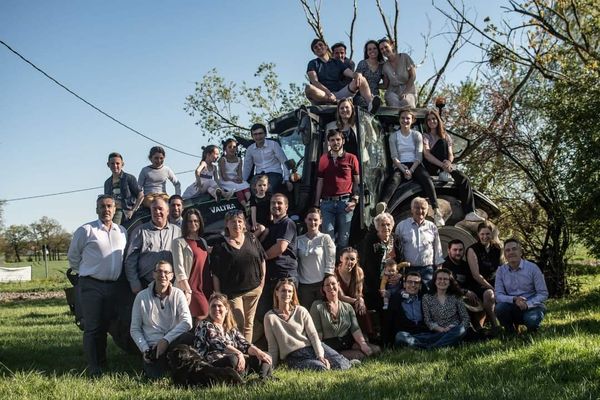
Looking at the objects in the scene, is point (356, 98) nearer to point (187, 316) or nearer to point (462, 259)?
point (462, 259)

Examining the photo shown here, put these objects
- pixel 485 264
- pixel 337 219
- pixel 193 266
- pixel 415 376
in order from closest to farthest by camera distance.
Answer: pixel 415 376 < pixel 193 266 < pixel 337 219 < pixel 485 264

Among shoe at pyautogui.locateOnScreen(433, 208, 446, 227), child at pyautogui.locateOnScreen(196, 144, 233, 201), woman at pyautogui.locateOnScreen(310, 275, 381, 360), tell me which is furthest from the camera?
child at pyautogui.locateOnScreen(196, 144, 233, 201)

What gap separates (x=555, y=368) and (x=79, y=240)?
189 inches

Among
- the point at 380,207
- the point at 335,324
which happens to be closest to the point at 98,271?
the point at 335,324

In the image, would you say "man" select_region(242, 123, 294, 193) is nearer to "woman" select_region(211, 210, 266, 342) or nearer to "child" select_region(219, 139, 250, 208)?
"child" select_region(219, 139, 250, 208)

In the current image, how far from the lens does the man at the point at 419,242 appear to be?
26.3 ft

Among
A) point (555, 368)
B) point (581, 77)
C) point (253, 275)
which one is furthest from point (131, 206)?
point (581, 77)

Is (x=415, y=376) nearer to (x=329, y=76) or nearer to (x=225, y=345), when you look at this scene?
(x=225, y=345)

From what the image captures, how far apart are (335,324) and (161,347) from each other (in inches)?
77.3

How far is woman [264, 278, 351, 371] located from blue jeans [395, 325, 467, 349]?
0.90 metres

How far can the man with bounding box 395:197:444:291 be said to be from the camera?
26.3 ft

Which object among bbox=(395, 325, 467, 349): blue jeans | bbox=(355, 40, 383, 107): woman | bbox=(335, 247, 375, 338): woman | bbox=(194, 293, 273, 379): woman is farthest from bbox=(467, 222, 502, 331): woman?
bbox=(194, 293, 273, 379): woman

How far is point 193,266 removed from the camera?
7.07 meters

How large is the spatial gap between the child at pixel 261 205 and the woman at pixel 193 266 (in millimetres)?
889
